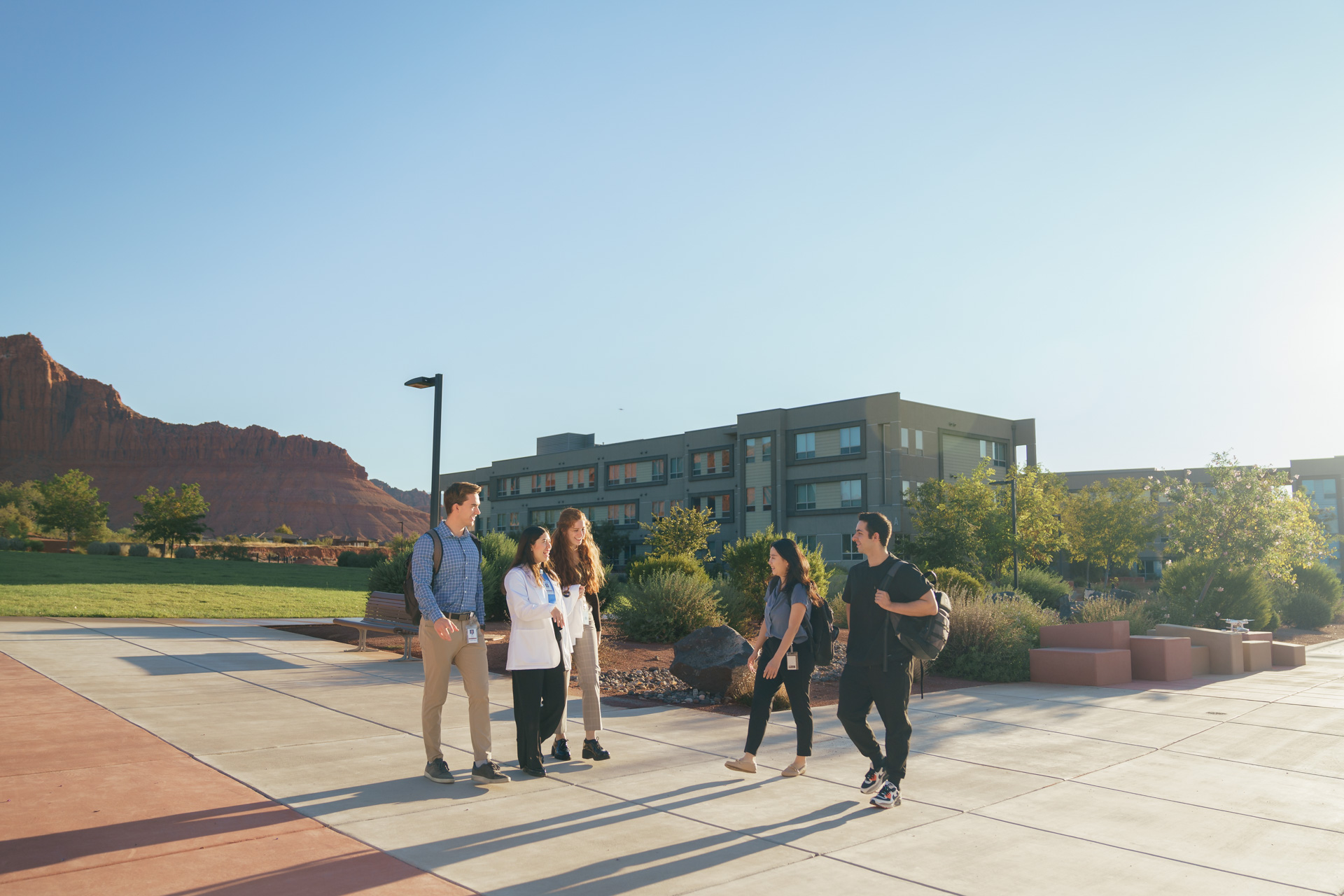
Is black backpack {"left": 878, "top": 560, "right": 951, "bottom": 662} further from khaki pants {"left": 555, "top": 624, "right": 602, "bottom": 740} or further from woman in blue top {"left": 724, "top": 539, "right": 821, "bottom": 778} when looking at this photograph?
khaki pants {"left": 555, "top": 624, "right": 602, "bottom": 740}

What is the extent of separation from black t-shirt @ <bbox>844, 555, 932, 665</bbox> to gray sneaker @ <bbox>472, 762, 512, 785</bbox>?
247 centimetres

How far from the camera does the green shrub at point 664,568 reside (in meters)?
18.9

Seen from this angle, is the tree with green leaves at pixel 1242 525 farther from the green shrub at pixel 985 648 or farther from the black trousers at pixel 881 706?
the black trousers at pixel 881 706

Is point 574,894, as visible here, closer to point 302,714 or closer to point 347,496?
point 302,714

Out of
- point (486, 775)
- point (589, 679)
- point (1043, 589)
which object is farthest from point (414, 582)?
point (1043, 589)

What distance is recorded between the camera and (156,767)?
20.1 ft

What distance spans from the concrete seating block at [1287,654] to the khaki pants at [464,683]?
15622 millimetres

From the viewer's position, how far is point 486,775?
5.91m

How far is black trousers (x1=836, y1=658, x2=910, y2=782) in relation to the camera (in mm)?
5605

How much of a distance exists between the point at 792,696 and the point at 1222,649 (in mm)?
11460

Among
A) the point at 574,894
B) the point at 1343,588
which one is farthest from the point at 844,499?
the point at 574,894

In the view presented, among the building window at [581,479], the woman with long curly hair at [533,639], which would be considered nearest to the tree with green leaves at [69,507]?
the building window at [581,479]

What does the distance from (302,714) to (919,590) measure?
6.01m

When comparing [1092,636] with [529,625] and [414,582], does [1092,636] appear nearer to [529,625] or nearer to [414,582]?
[529,625]
